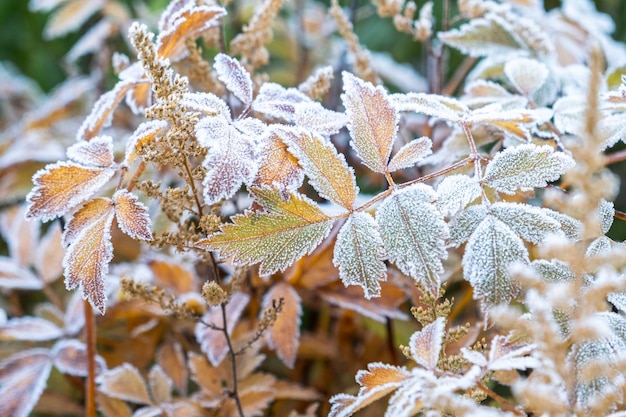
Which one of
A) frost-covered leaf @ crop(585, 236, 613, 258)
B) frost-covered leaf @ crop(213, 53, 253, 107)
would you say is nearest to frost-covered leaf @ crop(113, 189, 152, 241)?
frost-covered leaf @ crop(213, 53, 253, 107)

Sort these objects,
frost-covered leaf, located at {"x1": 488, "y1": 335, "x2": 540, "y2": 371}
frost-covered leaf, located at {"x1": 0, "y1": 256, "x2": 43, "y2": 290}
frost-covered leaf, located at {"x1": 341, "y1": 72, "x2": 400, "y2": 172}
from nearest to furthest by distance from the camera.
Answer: frost-covered leaf, located at {"x1": 488, "y1": 335, "x2": 540, "y2": 371}, frost-covered leaf, located at {"x1": 341, "y1": 72, "x2": 400, "y2": 172}, frost-covered leaf, located at {"x1": 0, "y1": 256, "x2": 43, "y2": 290}

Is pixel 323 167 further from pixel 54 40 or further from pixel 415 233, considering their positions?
pixel 54 40

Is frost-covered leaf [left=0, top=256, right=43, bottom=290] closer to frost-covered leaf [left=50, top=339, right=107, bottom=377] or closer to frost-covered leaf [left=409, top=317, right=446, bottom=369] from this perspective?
frost-covered leaf [left=50, top=339, right=107, bottom=377]

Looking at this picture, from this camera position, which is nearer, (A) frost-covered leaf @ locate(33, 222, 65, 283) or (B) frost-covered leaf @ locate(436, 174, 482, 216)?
(B) frost-covered leaf @ locate(436, 174, 482, 216)

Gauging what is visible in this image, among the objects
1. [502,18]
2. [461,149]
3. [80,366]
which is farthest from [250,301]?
A: [502,18]

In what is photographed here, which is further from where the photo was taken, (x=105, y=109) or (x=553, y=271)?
(x=105, y=109)

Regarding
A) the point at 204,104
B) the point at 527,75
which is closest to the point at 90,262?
the point at 204,104

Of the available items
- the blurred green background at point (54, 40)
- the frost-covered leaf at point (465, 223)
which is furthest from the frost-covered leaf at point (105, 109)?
the blurred green background at point (54, 40)
